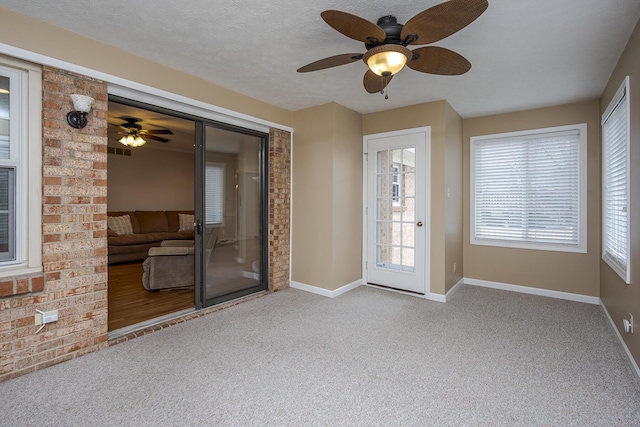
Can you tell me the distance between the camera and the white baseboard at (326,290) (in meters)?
4.08

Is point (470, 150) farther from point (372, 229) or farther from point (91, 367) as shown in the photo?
point (91, 367)

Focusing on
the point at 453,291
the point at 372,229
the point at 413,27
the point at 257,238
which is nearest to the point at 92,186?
the point at 257,238

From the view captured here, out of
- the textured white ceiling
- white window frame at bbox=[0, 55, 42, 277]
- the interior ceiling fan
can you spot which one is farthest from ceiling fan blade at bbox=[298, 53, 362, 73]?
white window frame at bbox=[0, 55, 42, 277]

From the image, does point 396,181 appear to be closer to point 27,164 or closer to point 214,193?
point 214,193

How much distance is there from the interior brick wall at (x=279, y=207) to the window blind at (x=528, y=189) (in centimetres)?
271

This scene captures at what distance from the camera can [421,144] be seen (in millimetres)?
4090

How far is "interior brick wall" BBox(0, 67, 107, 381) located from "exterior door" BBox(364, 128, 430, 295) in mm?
3141

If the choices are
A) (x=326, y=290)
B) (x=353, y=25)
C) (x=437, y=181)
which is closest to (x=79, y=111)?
(x=353, y=25)

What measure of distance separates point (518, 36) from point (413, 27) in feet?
3.79

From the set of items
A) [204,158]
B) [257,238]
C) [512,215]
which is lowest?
[257,238]

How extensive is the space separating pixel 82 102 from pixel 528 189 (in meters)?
4.96

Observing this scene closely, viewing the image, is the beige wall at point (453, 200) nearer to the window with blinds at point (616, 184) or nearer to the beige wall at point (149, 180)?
the window with blinds at point (616, 184)

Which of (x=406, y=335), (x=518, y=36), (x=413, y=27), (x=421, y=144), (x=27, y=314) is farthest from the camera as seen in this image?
(x=421, y=144)

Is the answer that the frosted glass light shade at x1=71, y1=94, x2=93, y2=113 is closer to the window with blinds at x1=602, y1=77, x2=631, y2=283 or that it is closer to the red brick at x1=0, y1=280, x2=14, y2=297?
the red brick at x1=0, y1=280, x2=14, y2=297
